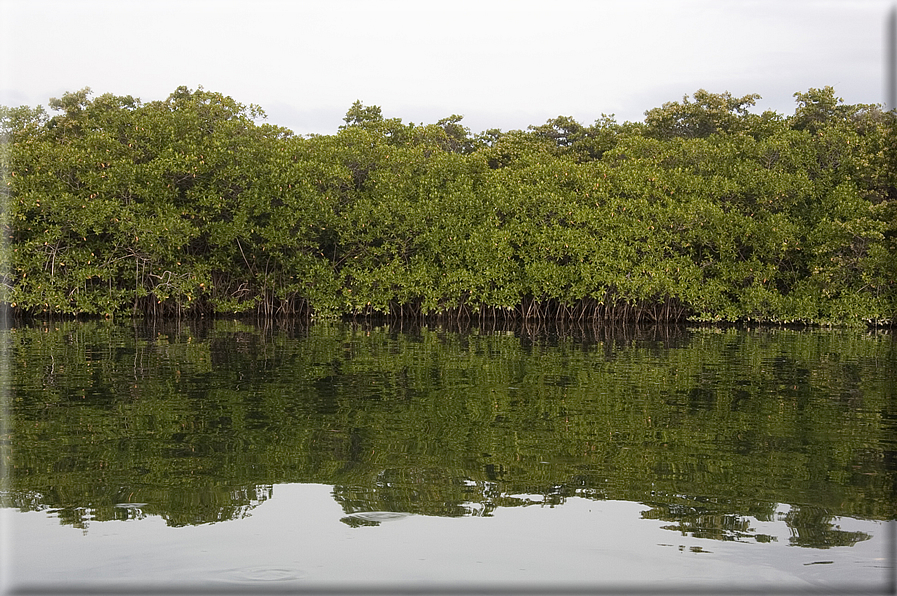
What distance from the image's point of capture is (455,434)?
10281mm

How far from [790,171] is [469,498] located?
32.0m

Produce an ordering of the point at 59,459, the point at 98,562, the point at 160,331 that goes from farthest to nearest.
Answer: the point at 160,331 < the point at 59,459 < the point at 98,562

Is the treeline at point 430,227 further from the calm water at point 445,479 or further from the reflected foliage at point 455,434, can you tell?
the calm water at point 445,479

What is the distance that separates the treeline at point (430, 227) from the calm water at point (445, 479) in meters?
16.1

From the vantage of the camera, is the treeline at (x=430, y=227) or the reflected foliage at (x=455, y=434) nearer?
the reflected foliage at (x=455, y=434)

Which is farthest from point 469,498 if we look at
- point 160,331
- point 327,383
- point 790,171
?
point 790,171

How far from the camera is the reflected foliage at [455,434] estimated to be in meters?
7.46

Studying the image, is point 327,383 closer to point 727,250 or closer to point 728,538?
point 728,538

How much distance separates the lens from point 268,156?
34750mm

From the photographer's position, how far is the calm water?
5.82 meters

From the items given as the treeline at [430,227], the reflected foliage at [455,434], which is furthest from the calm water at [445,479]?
the treeline at [430,227]

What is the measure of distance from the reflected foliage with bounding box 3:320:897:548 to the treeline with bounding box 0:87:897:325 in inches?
498

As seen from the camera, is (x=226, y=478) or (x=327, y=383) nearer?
(x=226, y=478)

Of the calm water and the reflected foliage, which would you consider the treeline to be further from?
the calm water
